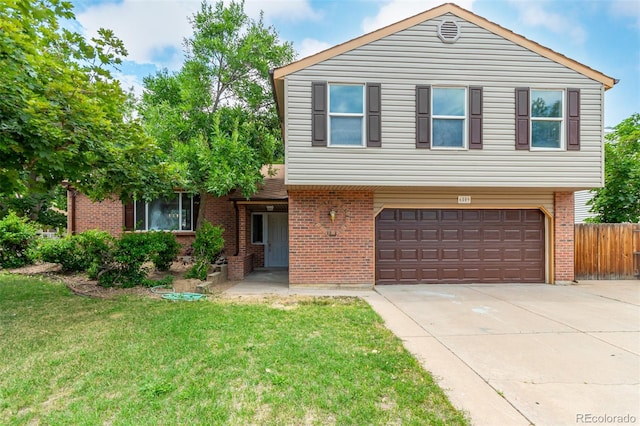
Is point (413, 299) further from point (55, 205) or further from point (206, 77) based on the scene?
point (55, 205)

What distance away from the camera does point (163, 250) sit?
349 inches

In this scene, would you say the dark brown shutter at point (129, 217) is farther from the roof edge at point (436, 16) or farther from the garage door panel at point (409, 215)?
the garage door panel at point (409, 215)

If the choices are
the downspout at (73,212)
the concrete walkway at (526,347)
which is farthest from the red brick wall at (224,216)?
the downspout at (73,212)

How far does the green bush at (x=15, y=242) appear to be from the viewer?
1002 centimetres

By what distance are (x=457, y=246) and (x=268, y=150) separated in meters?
6.54

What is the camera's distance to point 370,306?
659 cm

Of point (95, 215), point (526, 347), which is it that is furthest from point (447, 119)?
point (95, 215)

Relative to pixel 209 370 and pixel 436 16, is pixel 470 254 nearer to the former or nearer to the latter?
pixel 436 16

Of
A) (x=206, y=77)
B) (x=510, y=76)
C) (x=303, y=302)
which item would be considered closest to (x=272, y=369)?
(x=303, y=302)

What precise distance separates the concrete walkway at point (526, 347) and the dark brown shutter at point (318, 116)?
3.80 m

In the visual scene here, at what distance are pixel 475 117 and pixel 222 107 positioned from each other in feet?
25.6

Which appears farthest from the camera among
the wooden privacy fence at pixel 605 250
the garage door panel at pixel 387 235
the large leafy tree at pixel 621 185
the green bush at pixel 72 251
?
the large leafy tree at pixel 621 185

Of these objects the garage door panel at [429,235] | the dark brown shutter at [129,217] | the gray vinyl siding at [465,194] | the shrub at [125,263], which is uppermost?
the gray vinyl siding at [465,194]

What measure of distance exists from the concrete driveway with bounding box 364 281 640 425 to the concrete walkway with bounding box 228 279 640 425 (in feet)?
0.04
